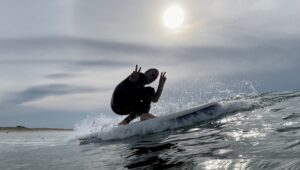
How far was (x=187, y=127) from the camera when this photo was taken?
14391 mm

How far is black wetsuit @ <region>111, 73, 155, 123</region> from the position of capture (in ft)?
51.6

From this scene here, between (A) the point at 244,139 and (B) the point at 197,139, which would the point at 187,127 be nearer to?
(B) the point at 197,139

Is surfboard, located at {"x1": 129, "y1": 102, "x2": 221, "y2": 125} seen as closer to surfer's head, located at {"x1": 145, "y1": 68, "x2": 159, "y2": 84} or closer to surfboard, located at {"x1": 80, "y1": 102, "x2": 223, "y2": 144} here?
surfboard, located at {"x1": 80, "y1": 102, "x2": 223, "y2": 144}

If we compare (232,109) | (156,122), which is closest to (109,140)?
(156,122)

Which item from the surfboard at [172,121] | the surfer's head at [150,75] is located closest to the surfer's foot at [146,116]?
the surfboard at [172,121]

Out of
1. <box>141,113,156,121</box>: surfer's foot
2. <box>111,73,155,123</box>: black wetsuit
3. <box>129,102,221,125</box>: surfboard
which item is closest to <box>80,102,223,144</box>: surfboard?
<box>129,102,221,125</box>: surfboard

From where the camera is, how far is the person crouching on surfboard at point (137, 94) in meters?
15.7

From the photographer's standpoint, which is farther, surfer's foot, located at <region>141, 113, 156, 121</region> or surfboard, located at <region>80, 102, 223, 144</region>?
surfer's foot, located at <region>141, 113, 156, 121</region>

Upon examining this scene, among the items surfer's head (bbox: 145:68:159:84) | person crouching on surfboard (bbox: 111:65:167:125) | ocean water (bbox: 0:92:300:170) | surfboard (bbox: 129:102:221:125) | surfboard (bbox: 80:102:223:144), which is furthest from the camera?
surfer's head (bbox: 145:68:159:84)

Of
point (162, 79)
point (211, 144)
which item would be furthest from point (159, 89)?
point (211, 144)

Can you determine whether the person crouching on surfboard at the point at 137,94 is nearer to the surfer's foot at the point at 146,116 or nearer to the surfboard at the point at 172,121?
the surfer's foot at the point at 146,116

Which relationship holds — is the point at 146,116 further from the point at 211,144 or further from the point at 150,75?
the point at 211,144

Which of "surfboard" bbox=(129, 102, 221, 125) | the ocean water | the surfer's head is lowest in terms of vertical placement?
the ocean water

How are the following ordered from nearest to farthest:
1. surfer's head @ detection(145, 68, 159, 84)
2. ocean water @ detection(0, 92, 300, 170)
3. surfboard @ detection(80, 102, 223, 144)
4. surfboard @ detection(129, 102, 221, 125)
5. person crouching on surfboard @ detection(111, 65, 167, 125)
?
ocean water @ detection(0, 92, 300, 170)
surfboard @ detection(80, 102, 223, 144)
surfboard @ detection(129, 102, 221, 125)
person crouching on surfboard @ detection(111, 65, 167, 125)
surfer's head @ detection(145, 68, 159, 84)
